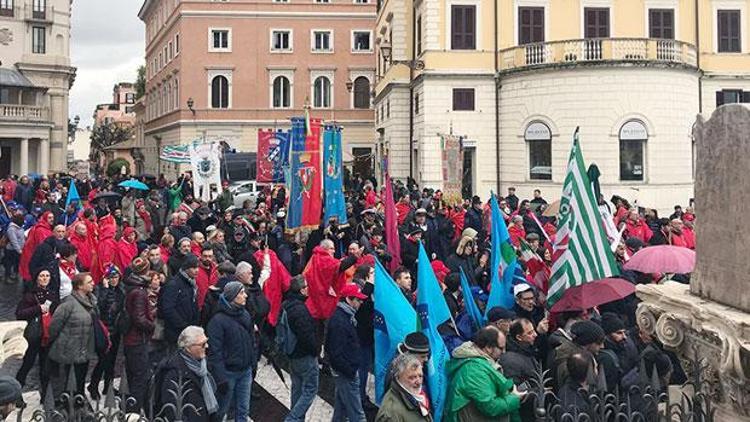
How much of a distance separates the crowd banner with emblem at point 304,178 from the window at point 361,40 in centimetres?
3977

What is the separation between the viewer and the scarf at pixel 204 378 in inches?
222

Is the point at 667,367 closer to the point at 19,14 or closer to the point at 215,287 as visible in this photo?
the point at 215,287

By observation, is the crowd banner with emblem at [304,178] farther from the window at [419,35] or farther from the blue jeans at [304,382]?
the window at [419,35]

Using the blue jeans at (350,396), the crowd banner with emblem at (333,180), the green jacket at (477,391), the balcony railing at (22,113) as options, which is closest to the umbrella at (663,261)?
the blue jeans at (350,396)

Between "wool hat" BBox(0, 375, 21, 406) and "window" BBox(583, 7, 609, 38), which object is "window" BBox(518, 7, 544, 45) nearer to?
"window" BBox(583, 7, 609, 38)

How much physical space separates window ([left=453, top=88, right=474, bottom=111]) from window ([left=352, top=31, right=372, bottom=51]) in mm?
22676

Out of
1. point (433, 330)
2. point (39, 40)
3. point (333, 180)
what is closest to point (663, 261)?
point (433, 330)

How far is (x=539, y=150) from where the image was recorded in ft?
96.3

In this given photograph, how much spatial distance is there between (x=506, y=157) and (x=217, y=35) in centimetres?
2750

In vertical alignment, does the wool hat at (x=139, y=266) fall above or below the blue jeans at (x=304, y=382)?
above

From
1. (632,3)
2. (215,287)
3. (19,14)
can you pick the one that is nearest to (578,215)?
(215,287)

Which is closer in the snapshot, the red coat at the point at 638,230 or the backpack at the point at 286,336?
the backpack at the point at 286,336

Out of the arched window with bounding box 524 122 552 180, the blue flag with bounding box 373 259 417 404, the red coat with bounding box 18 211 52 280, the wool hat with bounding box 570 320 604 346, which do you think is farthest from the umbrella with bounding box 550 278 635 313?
the arched window with bounding box 524 122 552 180

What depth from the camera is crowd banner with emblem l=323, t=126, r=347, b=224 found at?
1355 centimetres
